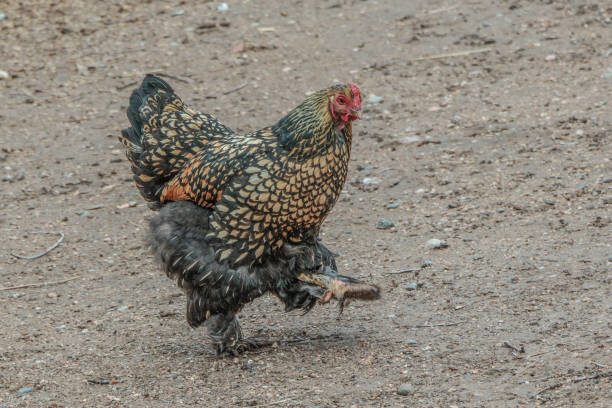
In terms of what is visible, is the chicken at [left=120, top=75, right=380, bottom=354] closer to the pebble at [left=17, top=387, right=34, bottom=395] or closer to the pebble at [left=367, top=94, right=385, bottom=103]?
the pebble at [left=17, top=387, right=34, bottom=395]

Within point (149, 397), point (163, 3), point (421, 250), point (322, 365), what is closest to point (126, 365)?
point (149, 397)

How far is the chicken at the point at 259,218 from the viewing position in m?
4.40

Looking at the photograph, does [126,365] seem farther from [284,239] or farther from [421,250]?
[421,250]

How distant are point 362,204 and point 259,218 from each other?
2186 millimetres

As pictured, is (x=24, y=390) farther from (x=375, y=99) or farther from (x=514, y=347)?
(x=375, y=99)

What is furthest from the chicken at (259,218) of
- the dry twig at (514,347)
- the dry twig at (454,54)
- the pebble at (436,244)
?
the dry twig at (454,54)

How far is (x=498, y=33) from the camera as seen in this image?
8.70m

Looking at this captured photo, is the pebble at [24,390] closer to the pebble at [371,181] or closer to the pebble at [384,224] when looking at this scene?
the pebble at [384,224]

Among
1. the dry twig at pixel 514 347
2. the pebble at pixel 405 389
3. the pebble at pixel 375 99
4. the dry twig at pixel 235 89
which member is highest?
the pebble at pixel 375 99

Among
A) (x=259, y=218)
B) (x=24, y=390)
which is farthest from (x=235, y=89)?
(x=24, y=390)

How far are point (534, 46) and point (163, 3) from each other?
469 cm

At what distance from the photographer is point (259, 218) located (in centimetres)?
440

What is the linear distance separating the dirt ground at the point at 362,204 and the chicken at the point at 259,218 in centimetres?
37

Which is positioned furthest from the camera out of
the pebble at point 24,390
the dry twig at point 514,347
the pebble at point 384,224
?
the pebble at point 384,224
